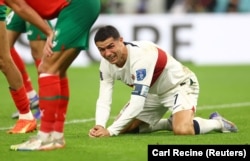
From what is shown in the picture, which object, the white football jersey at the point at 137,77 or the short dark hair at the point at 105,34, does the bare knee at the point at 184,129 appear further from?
the short dark hair at the point at 105,34

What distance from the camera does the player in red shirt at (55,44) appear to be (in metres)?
7.62

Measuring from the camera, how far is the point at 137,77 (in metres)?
8.67

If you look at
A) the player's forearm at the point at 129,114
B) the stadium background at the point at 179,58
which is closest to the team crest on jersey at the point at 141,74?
the player's forearm at the point at 129,114

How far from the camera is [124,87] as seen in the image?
1566 cm

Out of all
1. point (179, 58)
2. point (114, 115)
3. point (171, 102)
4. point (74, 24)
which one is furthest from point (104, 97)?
point (179, 58)

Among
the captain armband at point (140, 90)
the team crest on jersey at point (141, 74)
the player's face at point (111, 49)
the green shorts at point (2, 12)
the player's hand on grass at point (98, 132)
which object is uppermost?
the green shorts at point (2, 12)

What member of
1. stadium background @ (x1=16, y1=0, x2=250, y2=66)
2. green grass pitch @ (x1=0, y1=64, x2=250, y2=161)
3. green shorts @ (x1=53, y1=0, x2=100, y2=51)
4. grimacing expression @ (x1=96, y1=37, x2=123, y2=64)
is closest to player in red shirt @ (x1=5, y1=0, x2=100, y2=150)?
green shorts @ (x1=53, y1=0, x2=100, y2=51)

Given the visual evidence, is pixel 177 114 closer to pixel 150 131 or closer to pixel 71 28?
pixel 150 131

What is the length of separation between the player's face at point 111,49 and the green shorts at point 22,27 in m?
2.66

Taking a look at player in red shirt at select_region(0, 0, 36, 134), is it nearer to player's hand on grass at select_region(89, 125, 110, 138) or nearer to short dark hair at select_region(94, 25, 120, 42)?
player's hand on grass at select_region(89, 125, 110, 138)

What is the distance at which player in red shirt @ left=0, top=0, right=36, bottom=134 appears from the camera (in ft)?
30.1

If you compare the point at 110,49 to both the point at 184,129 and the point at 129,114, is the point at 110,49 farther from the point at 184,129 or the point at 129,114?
the point at 184,129

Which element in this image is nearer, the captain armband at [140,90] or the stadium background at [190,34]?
the captain armband at [140,90]

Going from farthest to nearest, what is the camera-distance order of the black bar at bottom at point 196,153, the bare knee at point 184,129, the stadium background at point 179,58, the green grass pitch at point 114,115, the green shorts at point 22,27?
1. the green shorts at point 22,27
2. the bare knee at point 184,129
3. the stadium background at point 179,58
4. the green grass pitch at point 114,115
5. the black bar at bottom at point 196,153
